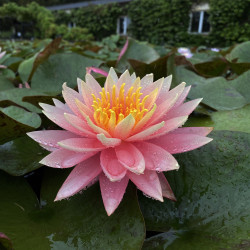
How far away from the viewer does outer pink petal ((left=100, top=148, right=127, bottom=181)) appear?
34 centimetres

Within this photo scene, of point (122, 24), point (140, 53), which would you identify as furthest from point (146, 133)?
point (122, 24)

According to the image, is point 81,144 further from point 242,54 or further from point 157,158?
point 242,54

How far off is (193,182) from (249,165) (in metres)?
0.09

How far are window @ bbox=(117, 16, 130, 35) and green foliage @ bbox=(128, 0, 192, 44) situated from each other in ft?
3.31

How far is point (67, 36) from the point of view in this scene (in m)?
6.74

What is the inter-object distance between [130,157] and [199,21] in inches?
462

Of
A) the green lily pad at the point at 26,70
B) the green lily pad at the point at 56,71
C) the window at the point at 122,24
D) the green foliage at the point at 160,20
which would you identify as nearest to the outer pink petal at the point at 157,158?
the green lily pad at the point at 56,71

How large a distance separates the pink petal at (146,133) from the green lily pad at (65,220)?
84 millimetres

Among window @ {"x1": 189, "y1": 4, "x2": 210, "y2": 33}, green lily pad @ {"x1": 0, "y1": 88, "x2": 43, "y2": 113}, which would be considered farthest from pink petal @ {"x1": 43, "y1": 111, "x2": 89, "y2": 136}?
window @ {"x1": 189, "y1": 4, "x2": 210, "y2": 33}

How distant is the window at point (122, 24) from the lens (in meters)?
12.9

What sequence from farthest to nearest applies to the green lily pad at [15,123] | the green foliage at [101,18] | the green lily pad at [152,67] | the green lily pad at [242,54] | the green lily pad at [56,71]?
the green foliage at [101,18] → the green lily pad at [242,54] → the green lily pad at [56,71] → the green lily pad at [152,67] → the green lily pad at [15,123]

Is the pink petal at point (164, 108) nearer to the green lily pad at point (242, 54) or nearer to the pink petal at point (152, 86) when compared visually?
the pink petal at point (152, 86)

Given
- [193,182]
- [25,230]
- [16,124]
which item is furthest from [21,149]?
[193,182]

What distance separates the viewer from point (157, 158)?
364 millimetres
